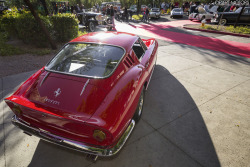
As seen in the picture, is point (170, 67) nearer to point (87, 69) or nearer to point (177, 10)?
point (87, 69)

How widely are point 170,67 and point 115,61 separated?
371 cm

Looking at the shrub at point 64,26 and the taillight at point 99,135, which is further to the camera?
the shrub at point 64,26

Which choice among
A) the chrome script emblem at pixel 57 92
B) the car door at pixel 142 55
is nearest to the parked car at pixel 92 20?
the car door at pixel 142 55

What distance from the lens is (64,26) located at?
26.5ft

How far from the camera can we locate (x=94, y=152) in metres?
1.94

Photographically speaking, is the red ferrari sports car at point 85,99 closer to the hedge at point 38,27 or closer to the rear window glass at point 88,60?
the rear window glass at point 88,60

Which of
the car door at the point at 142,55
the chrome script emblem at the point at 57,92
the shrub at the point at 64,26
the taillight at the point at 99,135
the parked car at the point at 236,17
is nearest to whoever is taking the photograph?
the taillight at the point at 99,135

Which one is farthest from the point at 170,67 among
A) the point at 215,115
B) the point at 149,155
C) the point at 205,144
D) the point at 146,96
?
the point at 149,155

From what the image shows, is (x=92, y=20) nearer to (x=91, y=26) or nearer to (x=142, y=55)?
(x=91, y=26)

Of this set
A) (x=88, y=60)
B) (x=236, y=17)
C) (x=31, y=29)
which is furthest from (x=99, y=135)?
(x=236, y=17)

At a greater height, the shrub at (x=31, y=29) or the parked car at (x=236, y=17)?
the parked car at (x=236, y=17)

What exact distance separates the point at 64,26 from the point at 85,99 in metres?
7.41

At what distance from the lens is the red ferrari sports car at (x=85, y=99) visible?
74.6 inches

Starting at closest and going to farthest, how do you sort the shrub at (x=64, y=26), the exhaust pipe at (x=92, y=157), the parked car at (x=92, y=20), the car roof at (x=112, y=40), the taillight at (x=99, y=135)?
1. the taillight at (x=99, y=135)
2. the exhaust pipe at (x=92, y=157)
3. the car roof at (x=112, y=40)
4. the shrub at (x=64, y=26)
5. the parked car at (x=92, y=20)
